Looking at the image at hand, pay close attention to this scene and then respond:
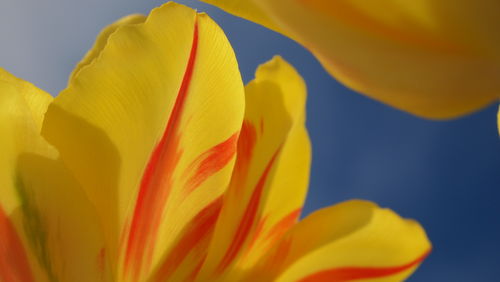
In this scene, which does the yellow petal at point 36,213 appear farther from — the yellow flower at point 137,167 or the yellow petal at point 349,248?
the yellow petal at point 349,248

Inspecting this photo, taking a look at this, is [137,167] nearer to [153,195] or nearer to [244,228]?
[153,195]

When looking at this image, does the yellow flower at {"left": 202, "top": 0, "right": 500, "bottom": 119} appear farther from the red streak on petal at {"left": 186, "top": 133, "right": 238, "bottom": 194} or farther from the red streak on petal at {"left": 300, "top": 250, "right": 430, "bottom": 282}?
the red streak on petal at {"left": 300, "top": 250, "right": 430, "bottom": 282}

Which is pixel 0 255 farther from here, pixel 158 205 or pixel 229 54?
pixel 229 54

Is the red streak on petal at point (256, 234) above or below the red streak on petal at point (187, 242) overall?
above

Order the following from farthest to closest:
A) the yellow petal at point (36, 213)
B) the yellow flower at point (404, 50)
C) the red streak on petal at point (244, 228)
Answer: the red streak on petal at point (244, 228)
the yellow petal at point (36, 213)
the yellow flower at point (404, 50)

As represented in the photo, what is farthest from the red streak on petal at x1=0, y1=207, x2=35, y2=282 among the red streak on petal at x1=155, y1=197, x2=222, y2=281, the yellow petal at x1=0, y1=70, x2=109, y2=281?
the red streak on petal at x1=155, y1=197, x2=222, y2=281

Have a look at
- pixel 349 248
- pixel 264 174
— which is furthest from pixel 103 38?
pixel 349 248

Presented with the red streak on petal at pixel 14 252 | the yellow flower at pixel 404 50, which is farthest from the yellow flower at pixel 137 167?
the yellow flower at pixel 404 50
